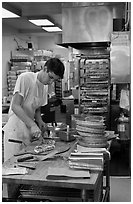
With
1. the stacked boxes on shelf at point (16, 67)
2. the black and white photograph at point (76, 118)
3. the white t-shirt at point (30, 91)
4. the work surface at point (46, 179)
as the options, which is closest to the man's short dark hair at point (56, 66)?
the black and white photograph at point (76, 118)

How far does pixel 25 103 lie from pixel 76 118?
635mm

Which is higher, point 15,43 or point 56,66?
point 15,43

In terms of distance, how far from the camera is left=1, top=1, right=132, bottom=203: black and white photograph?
182 centimetres

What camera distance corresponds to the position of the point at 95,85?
4680mm

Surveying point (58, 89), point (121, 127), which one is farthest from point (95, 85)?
point (58, 89)

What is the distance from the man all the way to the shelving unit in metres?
1.70

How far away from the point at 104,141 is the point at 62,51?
8772mm

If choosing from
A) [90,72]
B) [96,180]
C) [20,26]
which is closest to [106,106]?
[90,72]

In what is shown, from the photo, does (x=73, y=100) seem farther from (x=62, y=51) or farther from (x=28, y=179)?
(x=62, y=51)

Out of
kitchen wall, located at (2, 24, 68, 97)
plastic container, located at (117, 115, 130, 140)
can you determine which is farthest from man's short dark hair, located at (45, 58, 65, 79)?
kitchen wall, located at (2, 24, 68, 97)

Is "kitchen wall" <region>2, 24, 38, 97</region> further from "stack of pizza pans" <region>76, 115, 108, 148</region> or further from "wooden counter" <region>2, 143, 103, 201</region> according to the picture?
"wooden counter" <region>2, 143, 103, 201</region>

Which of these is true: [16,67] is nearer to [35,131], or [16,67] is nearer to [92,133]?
[35,131]

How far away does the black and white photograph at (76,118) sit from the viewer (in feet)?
5.96

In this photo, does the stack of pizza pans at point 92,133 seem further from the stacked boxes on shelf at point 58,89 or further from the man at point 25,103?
the stacked boxes on shelf at point 58,89
